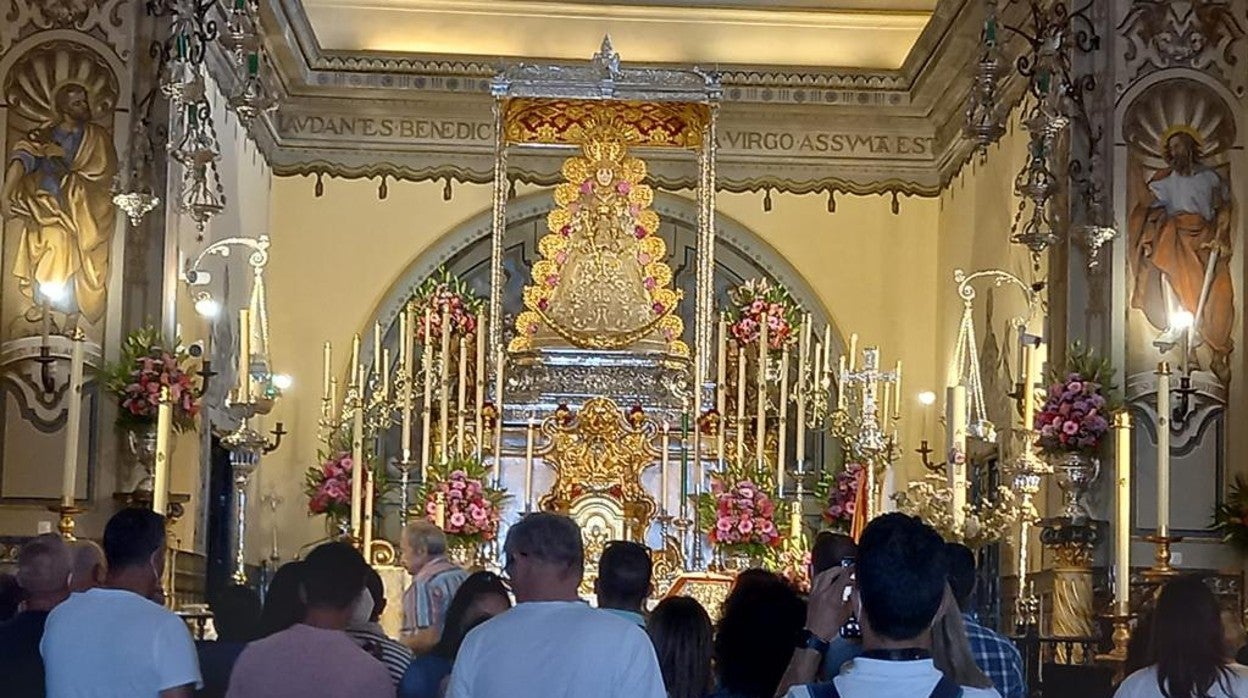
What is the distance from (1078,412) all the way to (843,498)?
4507 millimetres

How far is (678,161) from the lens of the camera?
694 inches

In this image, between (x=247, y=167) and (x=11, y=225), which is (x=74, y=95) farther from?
(x=247, y=167)

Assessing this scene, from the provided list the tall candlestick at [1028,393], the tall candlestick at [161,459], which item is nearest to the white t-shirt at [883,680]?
the tall candlestick at [161,459]

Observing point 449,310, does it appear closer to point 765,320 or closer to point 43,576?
point 765,320

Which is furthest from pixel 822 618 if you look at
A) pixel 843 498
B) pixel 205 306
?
pixel 843 498

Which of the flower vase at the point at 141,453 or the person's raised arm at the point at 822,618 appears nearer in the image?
the person's raised arm at the point at 822,618

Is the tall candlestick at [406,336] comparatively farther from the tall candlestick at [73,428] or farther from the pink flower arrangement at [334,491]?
the tall candlestick at [73,428]

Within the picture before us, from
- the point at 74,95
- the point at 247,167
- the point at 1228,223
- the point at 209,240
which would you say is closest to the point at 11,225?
the point at 74,95

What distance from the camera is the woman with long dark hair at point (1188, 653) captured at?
4609 millimetres

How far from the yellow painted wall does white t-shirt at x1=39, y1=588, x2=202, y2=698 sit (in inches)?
468

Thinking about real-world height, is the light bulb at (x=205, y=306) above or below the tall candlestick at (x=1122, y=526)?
above

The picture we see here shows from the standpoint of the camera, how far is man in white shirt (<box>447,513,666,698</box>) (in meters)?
4.29

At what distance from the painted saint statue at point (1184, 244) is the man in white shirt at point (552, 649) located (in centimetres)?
780

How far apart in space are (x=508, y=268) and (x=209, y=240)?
12.9 feet
